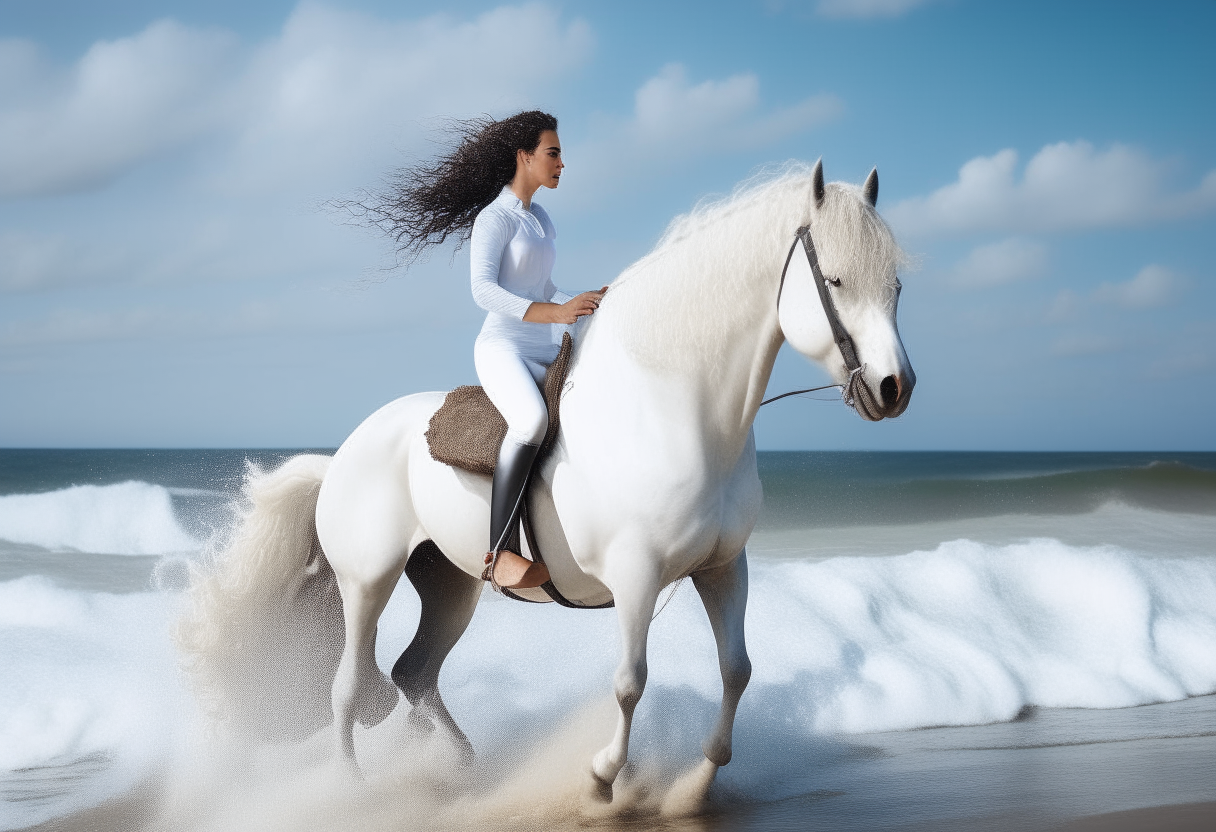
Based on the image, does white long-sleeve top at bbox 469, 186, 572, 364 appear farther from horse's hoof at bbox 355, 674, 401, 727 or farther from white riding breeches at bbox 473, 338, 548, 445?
horse's hoof at bbox 355, 674, 401, 727

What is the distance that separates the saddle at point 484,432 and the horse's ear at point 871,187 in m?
0.99

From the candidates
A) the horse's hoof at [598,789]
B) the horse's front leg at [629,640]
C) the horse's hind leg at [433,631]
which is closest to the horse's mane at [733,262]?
the horse's front leg at [629,640]

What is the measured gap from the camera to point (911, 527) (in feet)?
54.6

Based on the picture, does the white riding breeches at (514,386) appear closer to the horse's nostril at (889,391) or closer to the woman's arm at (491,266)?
the woman's arm at (491,266)

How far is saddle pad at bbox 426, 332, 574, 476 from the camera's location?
3150 millimetres

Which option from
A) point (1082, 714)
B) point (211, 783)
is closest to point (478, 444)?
point (211, 783)

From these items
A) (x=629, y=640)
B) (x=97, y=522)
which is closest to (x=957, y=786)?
(x=629, y=640)

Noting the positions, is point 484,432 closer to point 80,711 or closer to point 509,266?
point 509,266

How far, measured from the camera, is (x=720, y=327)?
2.92 m

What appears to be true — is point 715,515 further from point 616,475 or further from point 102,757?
point 102,757

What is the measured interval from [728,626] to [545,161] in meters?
1.58

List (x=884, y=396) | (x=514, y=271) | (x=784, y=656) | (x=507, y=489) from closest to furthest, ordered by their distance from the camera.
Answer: (x=884, y=396) < (x=507, y=489) < (x=514, y=271) < (x=784, y=656)

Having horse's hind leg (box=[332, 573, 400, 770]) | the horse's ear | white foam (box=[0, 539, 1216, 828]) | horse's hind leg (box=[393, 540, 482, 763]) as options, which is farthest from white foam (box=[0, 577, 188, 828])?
the horse's ear

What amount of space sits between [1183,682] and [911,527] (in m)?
11.2
